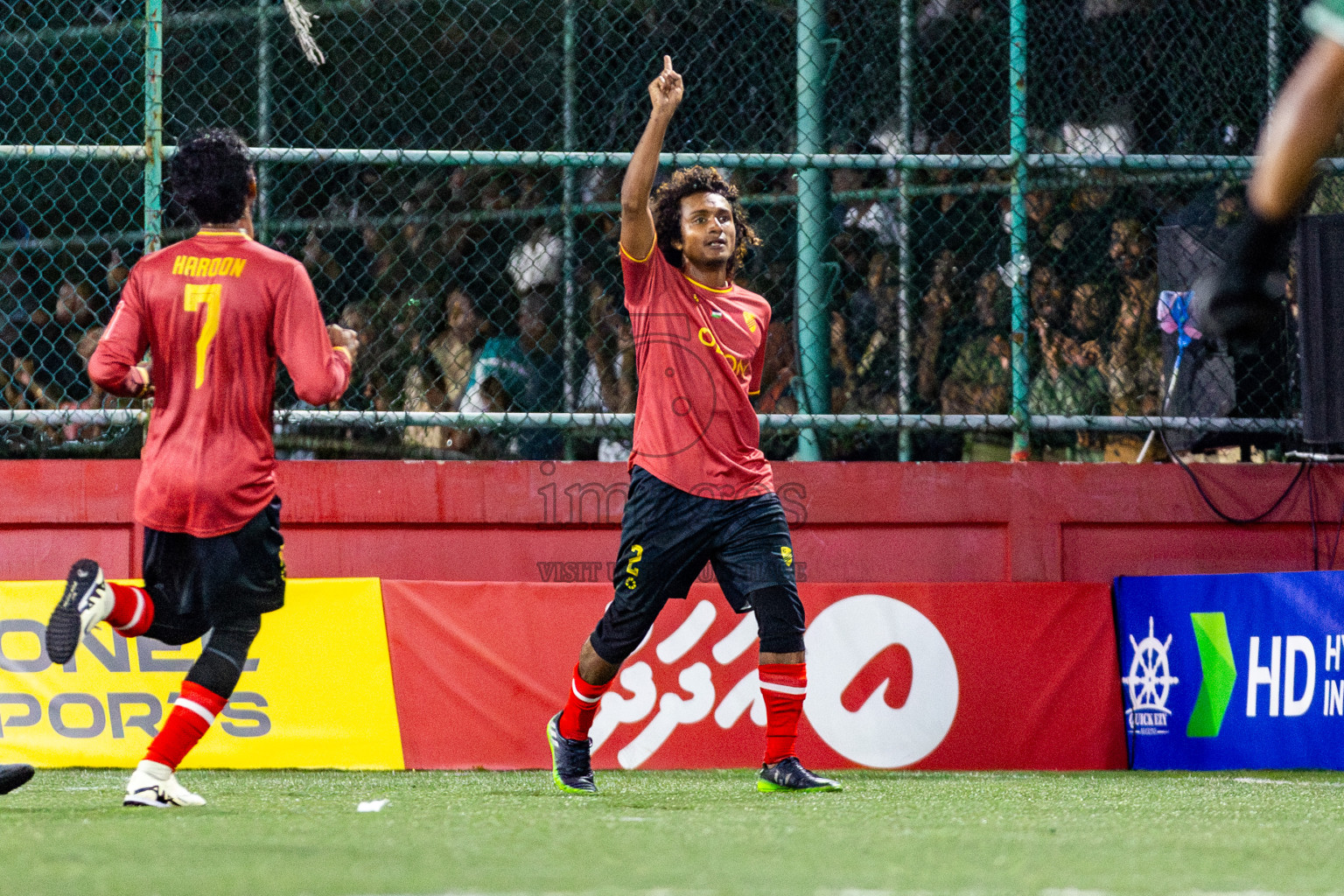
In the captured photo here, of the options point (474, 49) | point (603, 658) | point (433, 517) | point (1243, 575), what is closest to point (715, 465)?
point (603, 658)

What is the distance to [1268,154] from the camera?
338cm

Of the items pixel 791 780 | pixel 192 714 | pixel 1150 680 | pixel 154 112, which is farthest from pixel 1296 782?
pixel 154 112

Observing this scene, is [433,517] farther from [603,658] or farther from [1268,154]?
[1268,154]

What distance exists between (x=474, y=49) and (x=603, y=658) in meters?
3.61

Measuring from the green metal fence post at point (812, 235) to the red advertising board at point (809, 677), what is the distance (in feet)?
3.63

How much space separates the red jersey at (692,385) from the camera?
502 cm

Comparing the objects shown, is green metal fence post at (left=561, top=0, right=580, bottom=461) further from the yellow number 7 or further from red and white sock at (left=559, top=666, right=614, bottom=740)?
the yellow number 7

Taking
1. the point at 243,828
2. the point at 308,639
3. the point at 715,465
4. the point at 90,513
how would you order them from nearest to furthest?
1. the point at 243,828
2. the point at 715,465
3. the point at 308,639
4. the point at 90,513

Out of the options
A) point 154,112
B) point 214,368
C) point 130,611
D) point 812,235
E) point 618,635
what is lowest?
point 618,635

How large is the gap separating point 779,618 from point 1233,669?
263 cm

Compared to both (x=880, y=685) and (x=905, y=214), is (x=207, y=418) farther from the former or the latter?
(x=905, y=214)

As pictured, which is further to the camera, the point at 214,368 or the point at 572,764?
the point at 572,764

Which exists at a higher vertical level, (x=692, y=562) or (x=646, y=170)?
(x=646, y=170)

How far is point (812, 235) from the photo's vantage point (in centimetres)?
748
